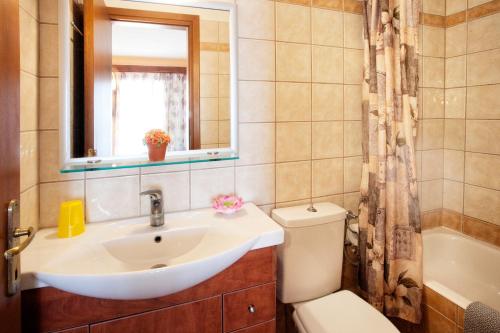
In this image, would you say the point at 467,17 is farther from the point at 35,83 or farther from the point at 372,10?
the point at 35,83

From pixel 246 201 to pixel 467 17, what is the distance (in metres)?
1.91

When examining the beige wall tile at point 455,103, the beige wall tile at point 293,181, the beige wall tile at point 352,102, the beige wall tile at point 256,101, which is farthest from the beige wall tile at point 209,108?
the beige wall tile at point 455,103

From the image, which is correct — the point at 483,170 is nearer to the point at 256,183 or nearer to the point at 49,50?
the point at 256,183

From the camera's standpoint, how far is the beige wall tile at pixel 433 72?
1.93m

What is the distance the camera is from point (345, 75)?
65.9 inches

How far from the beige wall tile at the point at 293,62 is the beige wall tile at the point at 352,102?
0.96ft

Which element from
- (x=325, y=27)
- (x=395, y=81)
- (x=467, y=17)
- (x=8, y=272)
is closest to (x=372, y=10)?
(x=325, y=27)

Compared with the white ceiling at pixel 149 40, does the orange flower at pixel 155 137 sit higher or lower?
lower

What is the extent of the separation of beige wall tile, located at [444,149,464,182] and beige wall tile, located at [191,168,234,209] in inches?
64.0

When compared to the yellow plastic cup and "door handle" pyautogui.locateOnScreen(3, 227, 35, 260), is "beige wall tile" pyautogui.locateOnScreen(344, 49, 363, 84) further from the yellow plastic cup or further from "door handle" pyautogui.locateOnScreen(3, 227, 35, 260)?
"door handle" pyautogui.locateOnScreen(3, 227, 35, 260)

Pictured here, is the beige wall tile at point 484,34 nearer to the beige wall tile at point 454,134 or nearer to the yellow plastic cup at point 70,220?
the beige wall tile at point 454,134

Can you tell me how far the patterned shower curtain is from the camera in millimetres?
1507

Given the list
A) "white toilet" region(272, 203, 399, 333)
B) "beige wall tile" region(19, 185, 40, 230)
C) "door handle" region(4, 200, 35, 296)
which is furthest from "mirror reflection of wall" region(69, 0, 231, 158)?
"white toilet" region(272, 203, 399, 333)

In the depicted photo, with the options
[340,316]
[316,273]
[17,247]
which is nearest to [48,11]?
[17,247]
